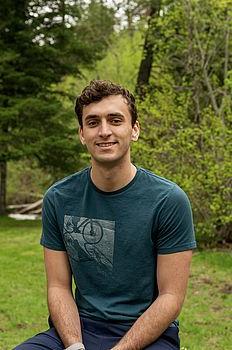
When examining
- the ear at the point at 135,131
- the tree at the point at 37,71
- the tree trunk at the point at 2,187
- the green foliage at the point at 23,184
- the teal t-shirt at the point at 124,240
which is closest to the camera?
the teal t-shirt at the point at 124,240

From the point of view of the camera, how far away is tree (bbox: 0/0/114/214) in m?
15.2

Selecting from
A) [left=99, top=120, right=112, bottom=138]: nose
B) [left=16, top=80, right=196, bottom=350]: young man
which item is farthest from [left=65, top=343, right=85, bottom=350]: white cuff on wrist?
[left=99, top=120, right=112, bottom=138]: nose

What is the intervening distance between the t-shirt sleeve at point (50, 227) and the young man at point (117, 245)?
53 mm

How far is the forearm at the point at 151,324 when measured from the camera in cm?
265

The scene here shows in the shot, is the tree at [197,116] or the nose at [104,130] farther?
the tree at [197,116]

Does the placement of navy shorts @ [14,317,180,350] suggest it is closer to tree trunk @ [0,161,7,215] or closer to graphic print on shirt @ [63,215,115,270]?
graphic print on shirt @ [63,215,115,270]

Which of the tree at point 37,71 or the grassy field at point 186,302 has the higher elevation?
the tree at point 37,71

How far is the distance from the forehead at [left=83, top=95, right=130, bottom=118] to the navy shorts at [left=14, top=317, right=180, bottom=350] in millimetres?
967

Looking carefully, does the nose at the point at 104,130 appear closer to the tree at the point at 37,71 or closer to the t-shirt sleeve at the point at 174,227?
the t-shirt sleeve at the point at 174,227

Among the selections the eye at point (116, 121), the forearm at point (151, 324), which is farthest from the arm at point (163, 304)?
the eye at point (116, 121)

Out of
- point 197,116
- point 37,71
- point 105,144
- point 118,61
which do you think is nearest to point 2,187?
point 37,71

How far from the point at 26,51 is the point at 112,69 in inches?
307

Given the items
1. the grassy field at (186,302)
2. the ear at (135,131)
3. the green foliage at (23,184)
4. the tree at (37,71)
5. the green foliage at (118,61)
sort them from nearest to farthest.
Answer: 1. the ear at (135,131)
2. the grassy field at (186,302)
3. the tree at (37,71)
4. the green foliage at (118,61)
5. the green foliage at (23,184)

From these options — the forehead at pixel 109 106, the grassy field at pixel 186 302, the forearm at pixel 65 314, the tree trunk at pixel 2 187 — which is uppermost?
the forehead at pixel 109 106
